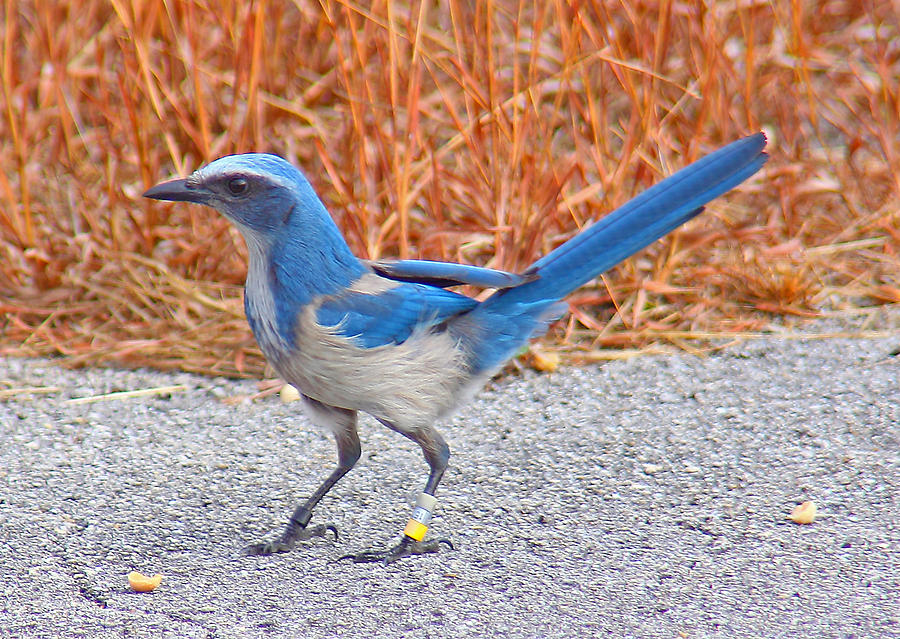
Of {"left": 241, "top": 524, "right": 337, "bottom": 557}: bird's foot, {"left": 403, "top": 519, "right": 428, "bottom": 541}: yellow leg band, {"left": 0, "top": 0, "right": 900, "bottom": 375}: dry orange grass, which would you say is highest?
{"left": 0, "top": 0, "right": 900, "bottom": 375}: dry orange grass

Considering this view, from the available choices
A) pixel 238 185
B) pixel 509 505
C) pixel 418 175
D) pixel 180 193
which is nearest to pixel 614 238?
pixel 509 505

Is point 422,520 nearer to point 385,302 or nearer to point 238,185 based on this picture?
point 385,302

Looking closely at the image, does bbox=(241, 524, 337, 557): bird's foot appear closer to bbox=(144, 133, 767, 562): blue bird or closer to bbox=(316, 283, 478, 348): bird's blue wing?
bbox=(144, 133, 767, 562): blue bird

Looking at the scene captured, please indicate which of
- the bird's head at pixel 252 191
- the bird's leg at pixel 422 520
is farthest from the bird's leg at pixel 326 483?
the bird's head at pixel 252 191

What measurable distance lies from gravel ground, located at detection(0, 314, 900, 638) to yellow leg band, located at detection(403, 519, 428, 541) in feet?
0.21

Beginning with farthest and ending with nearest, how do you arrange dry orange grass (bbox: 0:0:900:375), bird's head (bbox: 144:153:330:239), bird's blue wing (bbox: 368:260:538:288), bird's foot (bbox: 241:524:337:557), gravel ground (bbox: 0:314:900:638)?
dry orange grass (bbox: 0:0:900:375), bird's foot (bbox: 241:524:337:557), bird's blue wing (bbox: 368:260:538:288), bird's head (bbox: 144:153:330:239), gravel ground (bbox: 0:314:900:638)

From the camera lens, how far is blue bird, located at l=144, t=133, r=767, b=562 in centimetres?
269

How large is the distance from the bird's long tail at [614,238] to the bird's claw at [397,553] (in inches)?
18.5

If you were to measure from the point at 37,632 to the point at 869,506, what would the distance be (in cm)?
202

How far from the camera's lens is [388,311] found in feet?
9.12

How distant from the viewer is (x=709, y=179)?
2.75m

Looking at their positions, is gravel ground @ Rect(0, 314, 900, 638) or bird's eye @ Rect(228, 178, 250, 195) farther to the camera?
bird's eye @ Rect(228, 178, 250, 195)

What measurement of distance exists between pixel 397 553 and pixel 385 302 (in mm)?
609

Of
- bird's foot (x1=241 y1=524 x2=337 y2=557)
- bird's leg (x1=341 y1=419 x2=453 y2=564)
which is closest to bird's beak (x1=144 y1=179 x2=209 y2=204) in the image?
bird's leg (x1=341 y1=419 x2=453 y2=564)
